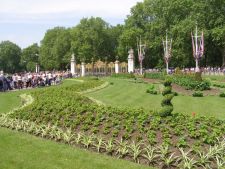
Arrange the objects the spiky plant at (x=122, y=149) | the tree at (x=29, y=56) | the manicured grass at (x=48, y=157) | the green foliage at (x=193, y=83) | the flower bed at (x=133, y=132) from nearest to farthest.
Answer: the manicured grass at (x=48, y=157), the flower bed at (x=133, y=132), the spiky plant at (x=122, y=149), the green foliage at (x=193, y=83), the tree at (x=29, y=56)

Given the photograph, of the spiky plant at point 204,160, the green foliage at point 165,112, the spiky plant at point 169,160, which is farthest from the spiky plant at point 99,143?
the spiky plant at point 204,160

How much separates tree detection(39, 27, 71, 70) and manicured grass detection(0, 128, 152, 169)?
→ 8367cm

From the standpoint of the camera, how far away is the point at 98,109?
1430 centimetres

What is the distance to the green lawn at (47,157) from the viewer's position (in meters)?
9.23

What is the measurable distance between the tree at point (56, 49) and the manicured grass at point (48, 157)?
83674 mm

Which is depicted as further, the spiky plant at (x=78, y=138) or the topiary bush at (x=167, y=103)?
the topiary bush at (x=167, y=103)

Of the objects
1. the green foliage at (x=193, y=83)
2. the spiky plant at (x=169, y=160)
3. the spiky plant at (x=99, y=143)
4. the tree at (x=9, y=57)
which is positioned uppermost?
the tree at (x=9, y=57)

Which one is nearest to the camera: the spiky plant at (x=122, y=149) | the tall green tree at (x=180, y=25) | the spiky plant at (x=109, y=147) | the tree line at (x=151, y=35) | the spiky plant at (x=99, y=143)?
the spiky plant at (x=122, y=149)

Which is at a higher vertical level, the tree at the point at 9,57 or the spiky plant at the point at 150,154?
the tree at the point at 9,57

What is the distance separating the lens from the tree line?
2454 inches

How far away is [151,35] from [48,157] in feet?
219

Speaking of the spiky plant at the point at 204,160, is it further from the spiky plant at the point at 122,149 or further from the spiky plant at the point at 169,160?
the spiky plant at the point at 122,149

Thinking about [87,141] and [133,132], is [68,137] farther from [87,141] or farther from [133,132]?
[133,132]

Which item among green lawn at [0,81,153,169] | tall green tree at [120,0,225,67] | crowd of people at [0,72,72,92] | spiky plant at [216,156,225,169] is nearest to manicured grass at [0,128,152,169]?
green lawn at [0,81,153,169]
